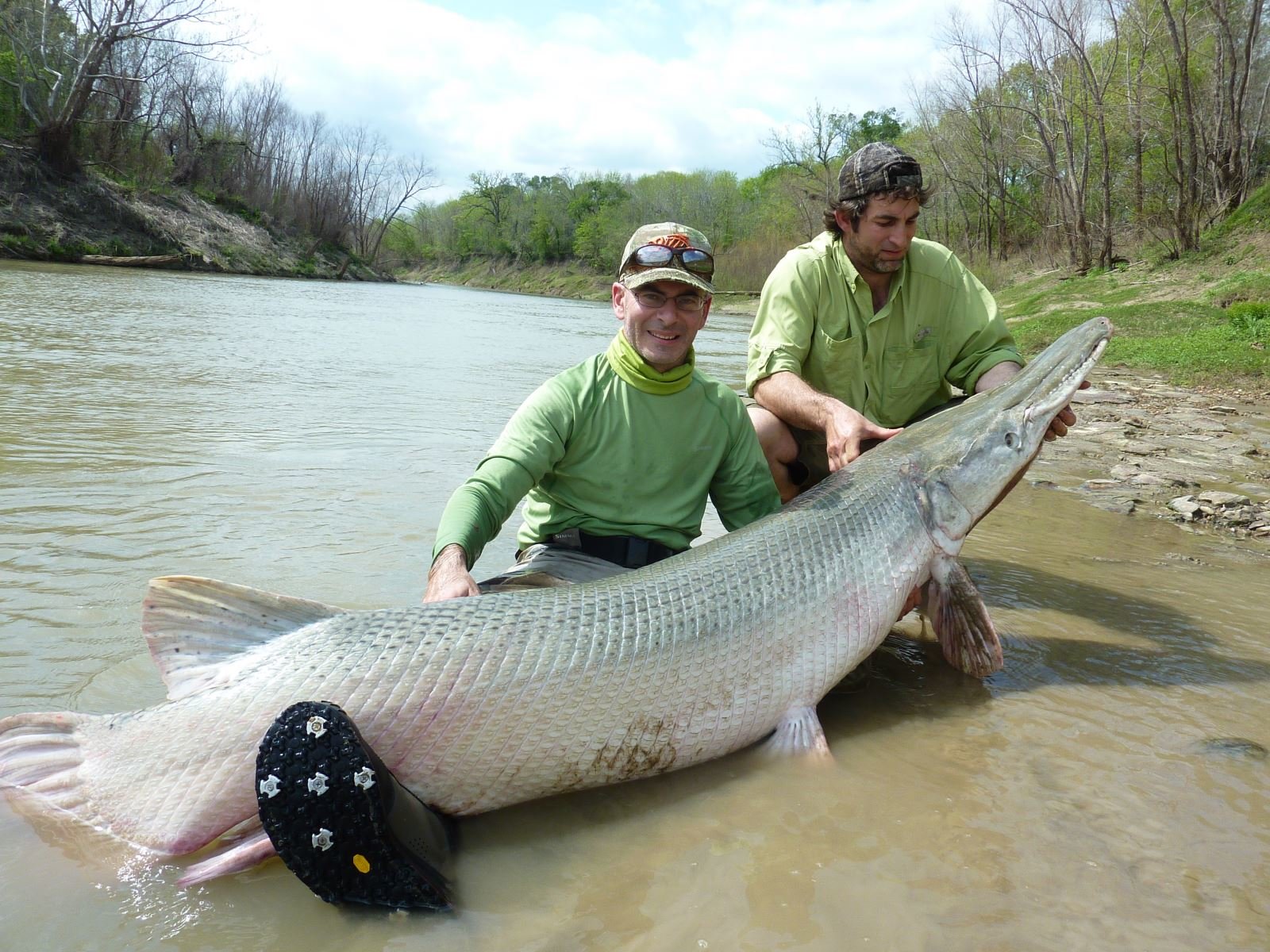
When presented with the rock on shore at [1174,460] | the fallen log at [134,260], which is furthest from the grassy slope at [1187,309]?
the fallen log at [134,260]

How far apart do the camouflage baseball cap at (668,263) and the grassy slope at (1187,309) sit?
370 inches

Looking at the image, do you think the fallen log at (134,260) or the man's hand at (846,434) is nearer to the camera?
the man's hand at (846,434)

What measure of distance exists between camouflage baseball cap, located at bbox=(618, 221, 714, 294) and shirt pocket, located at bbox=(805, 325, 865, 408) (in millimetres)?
1148

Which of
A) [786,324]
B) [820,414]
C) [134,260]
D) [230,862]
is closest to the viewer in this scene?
[230,862]

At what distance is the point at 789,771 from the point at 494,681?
971mm

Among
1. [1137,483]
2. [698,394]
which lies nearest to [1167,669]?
[698,394]

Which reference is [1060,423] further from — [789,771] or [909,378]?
[789,771]

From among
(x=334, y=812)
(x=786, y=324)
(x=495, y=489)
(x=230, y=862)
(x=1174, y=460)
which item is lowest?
(x=230, y=862)

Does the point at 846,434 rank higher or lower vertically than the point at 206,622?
A: higher

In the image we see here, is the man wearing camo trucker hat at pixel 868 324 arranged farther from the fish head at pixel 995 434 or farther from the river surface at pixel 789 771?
the river surface at pixel 789 771

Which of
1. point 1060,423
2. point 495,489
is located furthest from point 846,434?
point 495,489

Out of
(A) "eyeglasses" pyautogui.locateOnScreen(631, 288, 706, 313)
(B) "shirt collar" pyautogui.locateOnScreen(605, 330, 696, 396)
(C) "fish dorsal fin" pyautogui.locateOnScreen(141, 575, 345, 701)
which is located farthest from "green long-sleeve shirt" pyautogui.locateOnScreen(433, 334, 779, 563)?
(C) "fish dorsal fin" pyautogui.locateOnScreen(141, 575, 345, 701)

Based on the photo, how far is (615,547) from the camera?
348 cm

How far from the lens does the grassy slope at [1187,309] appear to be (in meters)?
11.3
